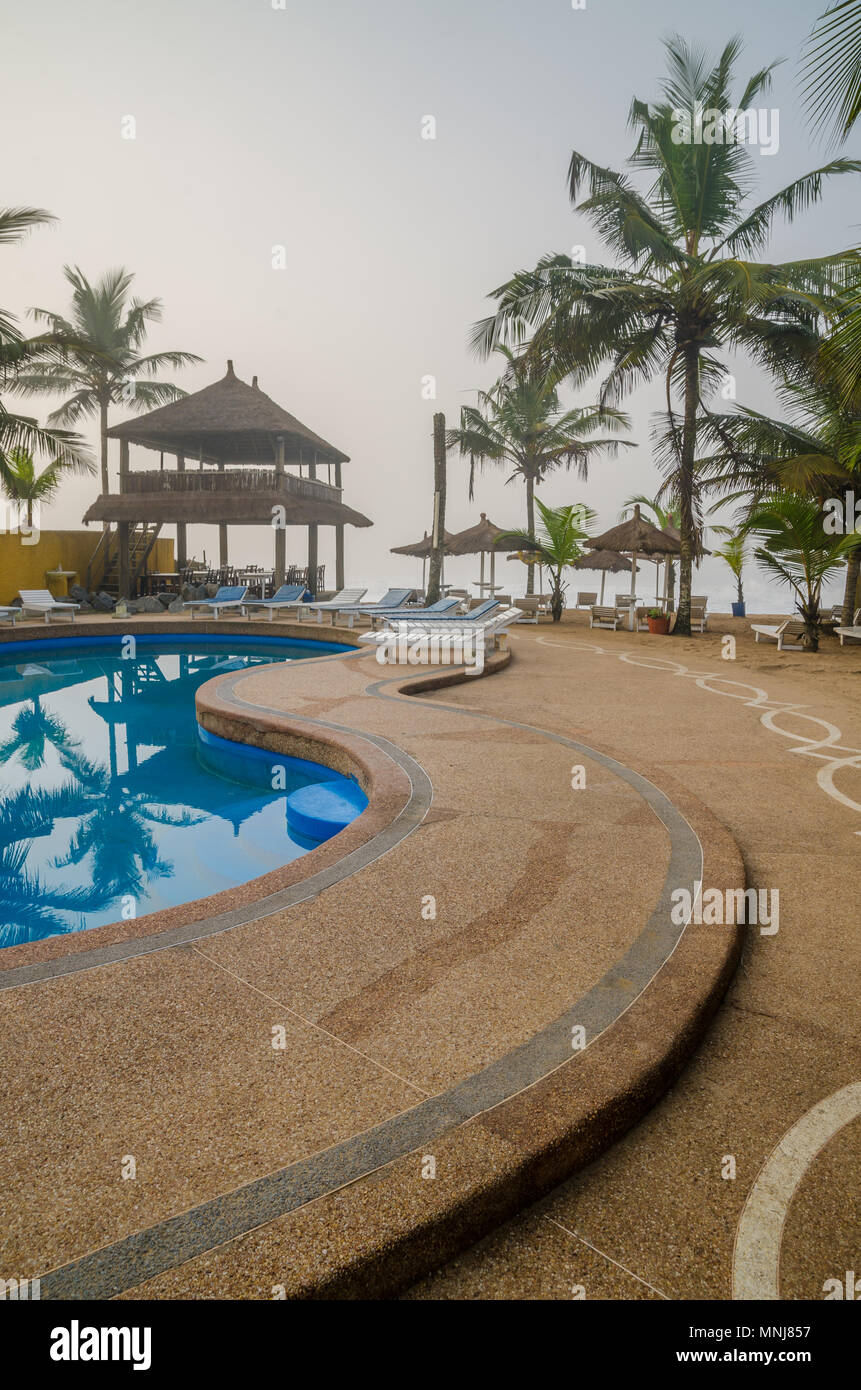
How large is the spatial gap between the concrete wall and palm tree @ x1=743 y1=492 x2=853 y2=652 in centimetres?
1741

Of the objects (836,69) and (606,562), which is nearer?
(836,69)

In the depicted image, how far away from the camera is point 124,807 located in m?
6.77

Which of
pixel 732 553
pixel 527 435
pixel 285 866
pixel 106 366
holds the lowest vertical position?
pixel 285 866

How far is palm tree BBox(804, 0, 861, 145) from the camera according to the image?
370 cm

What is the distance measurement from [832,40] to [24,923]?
651cm

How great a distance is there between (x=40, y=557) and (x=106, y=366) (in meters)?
8.49

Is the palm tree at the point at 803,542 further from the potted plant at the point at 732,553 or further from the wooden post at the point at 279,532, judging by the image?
the wooden post at the point at 279,532

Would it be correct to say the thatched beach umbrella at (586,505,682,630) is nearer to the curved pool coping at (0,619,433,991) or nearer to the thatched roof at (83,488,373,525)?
the thatched roof at (83,488,373,525)

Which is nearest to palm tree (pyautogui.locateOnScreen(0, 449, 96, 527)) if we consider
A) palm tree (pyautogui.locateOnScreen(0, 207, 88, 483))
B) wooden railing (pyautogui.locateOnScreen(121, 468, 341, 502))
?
palm tree (pyautogui.locateOnScreen(0, 207, 88, 483))

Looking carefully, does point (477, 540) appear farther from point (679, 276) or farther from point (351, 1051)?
point (351, 1051)

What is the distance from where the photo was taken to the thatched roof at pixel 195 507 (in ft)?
65.2

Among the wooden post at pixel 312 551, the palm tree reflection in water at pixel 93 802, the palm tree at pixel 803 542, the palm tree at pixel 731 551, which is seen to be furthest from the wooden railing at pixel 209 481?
the palm tree at pixel 803 542

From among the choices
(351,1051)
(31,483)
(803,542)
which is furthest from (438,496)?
(351,1051)
